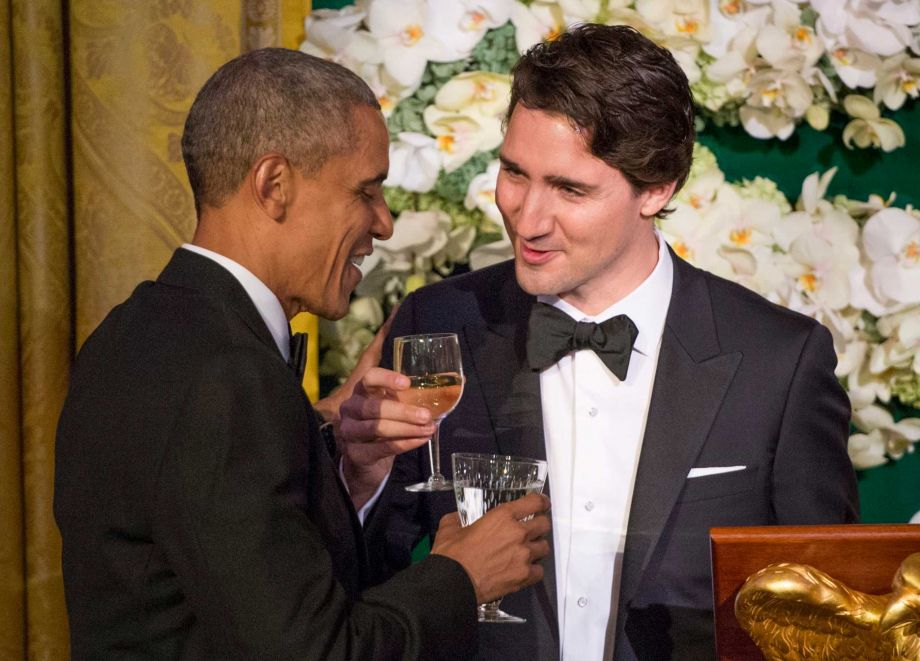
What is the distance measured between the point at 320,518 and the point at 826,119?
2.01m

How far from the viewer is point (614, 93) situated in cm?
227

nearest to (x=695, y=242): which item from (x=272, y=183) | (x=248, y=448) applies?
(x=272, y=183)

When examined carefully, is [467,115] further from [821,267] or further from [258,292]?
[258,292]

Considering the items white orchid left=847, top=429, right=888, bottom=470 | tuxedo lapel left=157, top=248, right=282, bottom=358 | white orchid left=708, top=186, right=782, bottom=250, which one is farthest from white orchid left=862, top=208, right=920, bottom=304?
tuxedo lapel left=157, top=248, right=282, bottom=358

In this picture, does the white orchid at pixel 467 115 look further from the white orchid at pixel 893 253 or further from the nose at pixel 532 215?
the white orchid at pixel 893 253

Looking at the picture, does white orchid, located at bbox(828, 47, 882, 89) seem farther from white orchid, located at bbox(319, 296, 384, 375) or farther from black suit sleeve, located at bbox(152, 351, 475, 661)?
black suit sleeve, located at bbox(152, 351, 475, 661)

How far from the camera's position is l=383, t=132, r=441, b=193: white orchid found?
2869 mm

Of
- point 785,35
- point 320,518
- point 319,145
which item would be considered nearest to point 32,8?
point 319,145

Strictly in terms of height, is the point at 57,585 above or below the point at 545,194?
below

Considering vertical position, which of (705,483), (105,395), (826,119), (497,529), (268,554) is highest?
(826,119)

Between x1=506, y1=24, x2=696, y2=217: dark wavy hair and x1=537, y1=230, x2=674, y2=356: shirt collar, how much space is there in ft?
0.68

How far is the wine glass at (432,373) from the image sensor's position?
2.00 meters

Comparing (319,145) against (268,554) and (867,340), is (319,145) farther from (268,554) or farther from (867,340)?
(867,340)

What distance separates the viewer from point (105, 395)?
5.03 ft
